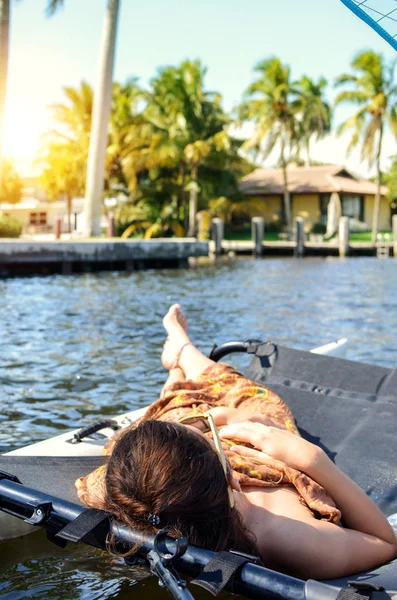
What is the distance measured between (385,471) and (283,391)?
3.74 ft

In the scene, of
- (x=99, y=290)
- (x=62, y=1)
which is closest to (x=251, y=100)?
(x=62, y=1)

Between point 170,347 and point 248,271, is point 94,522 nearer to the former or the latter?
point 170,347

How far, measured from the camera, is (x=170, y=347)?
4.53 m

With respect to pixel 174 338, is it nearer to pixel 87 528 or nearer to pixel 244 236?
pixel 87 528

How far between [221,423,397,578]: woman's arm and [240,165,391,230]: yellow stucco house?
45.9 m

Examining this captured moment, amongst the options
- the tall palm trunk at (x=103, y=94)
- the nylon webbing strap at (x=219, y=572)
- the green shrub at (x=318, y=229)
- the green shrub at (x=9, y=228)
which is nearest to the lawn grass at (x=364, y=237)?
the green shrub at (x=318, y=229)

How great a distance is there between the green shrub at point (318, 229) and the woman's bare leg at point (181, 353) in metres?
43.2

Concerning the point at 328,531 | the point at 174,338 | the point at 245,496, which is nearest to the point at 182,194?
the point at 174,338

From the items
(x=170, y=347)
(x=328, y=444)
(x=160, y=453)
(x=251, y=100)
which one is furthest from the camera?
(x=251, y=100)

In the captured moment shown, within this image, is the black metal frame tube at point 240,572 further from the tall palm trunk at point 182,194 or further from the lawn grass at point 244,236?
the lawn grass at point 244,236

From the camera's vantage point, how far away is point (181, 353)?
175 inches

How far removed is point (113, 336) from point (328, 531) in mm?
8353

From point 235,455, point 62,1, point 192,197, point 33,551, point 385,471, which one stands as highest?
point 62,1

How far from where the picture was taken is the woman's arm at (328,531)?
2447mm
